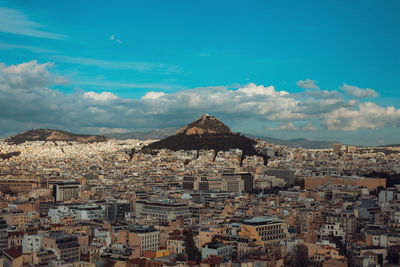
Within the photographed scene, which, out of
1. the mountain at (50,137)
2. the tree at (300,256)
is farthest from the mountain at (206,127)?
the tree at (300,256)

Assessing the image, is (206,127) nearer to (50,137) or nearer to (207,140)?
(207,140)

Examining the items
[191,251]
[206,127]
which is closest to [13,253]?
[191,251]

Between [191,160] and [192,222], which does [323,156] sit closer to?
[191,160]

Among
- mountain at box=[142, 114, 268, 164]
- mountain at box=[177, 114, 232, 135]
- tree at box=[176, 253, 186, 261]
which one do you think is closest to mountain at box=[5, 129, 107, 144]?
mountain at box=[177, 114, 232, 135]

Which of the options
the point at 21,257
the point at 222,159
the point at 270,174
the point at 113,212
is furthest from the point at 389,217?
the point at 222,159

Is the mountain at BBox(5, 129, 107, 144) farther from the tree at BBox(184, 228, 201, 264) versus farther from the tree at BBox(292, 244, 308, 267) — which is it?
the tree at BBox(292, 244, 308, 267)
